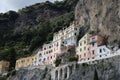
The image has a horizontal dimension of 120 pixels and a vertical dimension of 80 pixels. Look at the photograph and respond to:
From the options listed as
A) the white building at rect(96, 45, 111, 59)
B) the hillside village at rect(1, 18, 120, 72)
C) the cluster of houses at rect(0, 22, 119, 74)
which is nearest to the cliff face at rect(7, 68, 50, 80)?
the hillside village at rect(1, 18, 120, 72)

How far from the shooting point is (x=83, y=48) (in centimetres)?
8562


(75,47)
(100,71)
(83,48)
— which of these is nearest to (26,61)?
(75,47)

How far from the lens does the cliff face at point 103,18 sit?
259 feet

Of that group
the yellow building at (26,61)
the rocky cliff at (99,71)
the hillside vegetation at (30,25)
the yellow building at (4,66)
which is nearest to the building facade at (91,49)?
the rocky cliff at (99,71)

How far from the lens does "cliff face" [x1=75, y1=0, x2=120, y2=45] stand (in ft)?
259

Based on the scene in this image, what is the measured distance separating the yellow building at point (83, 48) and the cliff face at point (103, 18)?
10.5ft

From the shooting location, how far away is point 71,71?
76312mm

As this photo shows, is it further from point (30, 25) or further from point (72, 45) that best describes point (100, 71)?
point (30, 25)

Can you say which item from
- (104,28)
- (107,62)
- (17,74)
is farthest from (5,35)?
(107,62)

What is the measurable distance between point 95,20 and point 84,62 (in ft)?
52.6

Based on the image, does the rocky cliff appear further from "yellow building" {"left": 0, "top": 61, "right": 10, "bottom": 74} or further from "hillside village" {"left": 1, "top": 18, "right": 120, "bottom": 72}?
"yellow building" {"left": 0, "top": 61, "right": 10, "bottom": 74}

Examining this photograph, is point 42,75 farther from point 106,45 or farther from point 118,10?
point 118,10

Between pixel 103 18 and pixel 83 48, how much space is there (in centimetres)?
905

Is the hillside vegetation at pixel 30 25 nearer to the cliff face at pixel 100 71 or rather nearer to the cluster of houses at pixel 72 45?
the cluster of houses at pixel 72 45
